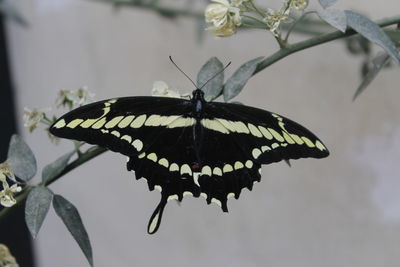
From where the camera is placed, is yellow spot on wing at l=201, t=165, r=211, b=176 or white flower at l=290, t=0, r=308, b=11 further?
yellow spot on wing at l=201, t=165, r=211, b=176

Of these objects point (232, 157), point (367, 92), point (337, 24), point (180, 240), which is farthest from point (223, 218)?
point (337, 24)

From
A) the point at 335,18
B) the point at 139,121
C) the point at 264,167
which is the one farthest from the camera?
the point at 264,167

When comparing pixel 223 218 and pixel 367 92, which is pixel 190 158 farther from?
pixel 223 218

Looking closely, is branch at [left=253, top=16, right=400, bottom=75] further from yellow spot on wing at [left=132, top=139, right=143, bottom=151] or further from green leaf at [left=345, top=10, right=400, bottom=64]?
yellow spot on wing at [left=132, top=139, right=143, bottom=151]

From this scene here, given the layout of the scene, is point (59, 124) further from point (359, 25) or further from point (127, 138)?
point (359, 25)

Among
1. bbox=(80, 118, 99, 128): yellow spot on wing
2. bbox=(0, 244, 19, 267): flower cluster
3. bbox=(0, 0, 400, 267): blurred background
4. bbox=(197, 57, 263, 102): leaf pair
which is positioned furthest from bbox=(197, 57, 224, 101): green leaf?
bbox=(0, 0, 400, 267): blurred background

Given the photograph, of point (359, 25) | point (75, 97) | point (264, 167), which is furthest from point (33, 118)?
point (264, 167)
